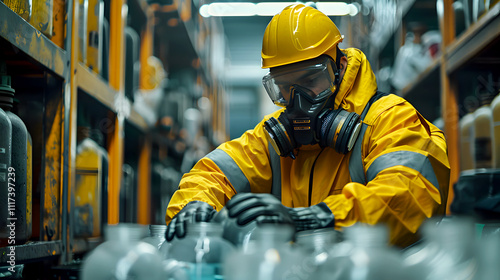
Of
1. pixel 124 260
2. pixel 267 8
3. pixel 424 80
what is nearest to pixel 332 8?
pixel 267 8

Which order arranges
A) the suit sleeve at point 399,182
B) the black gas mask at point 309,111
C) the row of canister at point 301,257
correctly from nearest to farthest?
the row of canister at point 301,257, the suit sleeve at point 399,182, the black gas mask at point 309,111

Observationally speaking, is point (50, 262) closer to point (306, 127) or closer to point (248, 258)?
point (306, 127)

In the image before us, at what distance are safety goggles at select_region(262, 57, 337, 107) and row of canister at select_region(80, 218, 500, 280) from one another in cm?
88

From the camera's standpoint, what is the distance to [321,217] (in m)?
1.16

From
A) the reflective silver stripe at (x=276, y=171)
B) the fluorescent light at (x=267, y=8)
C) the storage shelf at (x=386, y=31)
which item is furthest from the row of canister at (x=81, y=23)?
the storage shelf at (x=386, y=31)

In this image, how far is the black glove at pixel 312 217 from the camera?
1.11m

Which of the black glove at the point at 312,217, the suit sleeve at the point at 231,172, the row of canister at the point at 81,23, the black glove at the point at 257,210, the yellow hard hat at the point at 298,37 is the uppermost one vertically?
the row of canister at the point at 81,23

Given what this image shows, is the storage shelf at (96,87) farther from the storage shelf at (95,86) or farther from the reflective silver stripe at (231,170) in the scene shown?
the reflective silver stripe at (231,170)

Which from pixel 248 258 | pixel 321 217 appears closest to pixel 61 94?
pixel 321 217

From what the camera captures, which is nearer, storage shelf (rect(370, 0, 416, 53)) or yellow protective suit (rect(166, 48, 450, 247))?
yellow protective suit (rect(166, 48, 450, 247))

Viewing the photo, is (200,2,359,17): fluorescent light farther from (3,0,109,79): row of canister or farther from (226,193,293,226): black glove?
(226,193,293,226): black glove

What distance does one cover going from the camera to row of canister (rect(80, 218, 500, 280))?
0.74 meters

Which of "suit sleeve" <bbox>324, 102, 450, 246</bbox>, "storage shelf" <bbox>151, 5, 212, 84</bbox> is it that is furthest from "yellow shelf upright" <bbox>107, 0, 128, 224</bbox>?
"suit sleeve" <bbox>324, 102, 450, 246</bbox>

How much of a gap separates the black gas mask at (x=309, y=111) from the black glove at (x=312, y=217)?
1.76 feet
